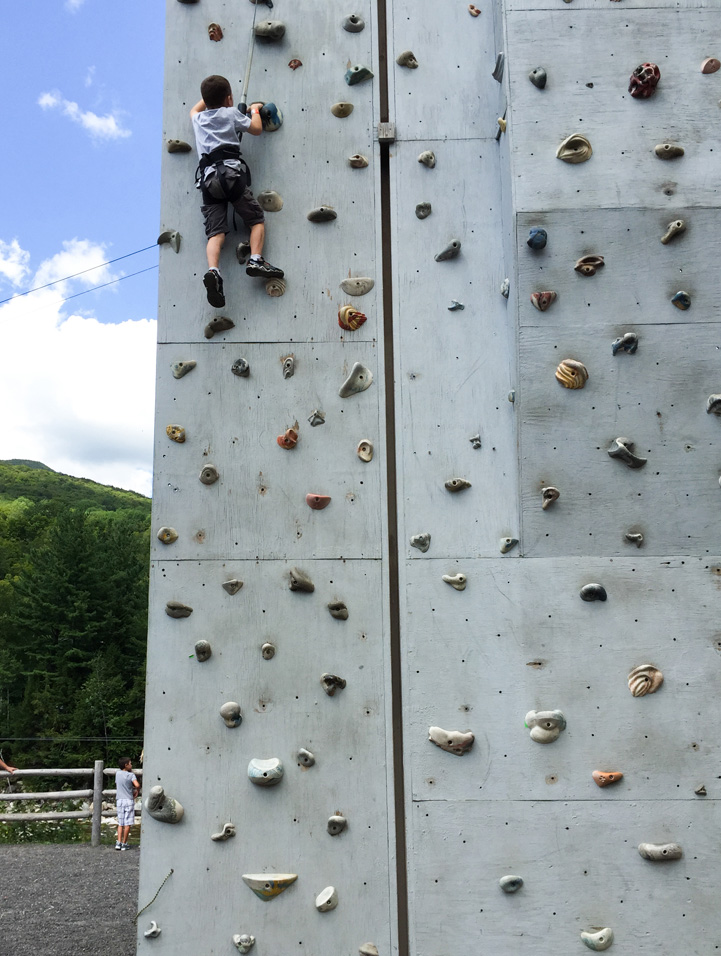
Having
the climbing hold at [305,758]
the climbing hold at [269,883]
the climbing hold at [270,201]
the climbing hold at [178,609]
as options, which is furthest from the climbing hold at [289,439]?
the climbing hold at [269,883]

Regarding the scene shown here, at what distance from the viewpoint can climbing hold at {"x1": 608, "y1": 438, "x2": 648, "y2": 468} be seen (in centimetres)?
431

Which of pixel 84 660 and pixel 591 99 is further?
pixel 84 660

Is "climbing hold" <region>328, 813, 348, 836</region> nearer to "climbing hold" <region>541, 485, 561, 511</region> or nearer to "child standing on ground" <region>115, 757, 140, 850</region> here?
"climbing hold" <region>541, 485, 561, 511</region>

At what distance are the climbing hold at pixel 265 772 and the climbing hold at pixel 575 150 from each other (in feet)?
11.3

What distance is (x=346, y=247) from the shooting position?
4742 millimetres

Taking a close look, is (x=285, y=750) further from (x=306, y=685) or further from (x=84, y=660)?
(x=84, y=660)

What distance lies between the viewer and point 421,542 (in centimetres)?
441

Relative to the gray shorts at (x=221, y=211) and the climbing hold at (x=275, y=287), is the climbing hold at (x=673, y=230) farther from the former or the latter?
the gray shorts at (x=221, y=211)

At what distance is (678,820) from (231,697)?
2273mm

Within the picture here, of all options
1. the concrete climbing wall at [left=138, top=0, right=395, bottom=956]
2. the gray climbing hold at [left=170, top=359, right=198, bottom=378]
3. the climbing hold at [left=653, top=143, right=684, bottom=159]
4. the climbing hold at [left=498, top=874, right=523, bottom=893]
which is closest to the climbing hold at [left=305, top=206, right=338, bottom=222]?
the concrete climbing wall at [left=138, top=0, right=395, bottom=956]

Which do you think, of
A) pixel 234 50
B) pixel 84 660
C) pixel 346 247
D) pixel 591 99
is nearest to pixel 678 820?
pixel 346 247

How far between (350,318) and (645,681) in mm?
2418

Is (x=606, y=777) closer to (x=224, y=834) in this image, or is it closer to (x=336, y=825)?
(x=336, y=825)

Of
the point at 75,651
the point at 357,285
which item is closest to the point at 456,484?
the point at 357,285
